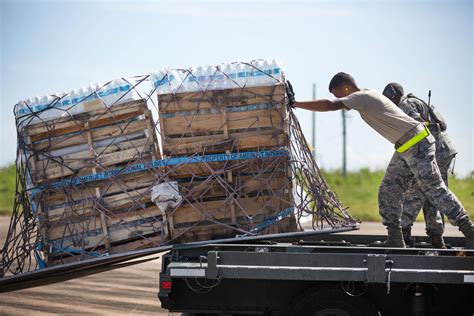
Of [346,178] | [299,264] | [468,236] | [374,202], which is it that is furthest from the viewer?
[346,178]

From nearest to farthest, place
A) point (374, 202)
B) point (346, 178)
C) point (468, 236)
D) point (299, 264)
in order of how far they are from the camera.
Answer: point (299, 264) < point (468, 236) < point (374, 202) < point (346, 178)

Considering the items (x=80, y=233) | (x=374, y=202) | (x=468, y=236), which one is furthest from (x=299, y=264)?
(x=374, y=202)

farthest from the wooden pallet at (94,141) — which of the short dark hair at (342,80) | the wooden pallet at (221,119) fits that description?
the short dark hair at (342,80)

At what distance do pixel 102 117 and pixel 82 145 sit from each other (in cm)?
35

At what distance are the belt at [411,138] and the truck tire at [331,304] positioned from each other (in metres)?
1.58

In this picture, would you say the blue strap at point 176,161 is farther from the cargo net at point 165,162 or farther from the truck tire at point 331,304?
the truck tire at point 331,304

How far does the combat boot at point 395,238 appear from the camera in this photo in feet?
22.9

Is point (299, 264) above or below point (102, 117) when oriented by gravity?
below

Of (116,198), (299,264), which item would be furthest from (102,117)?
(299,264)

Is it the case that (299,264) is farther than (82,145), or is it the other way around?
(82,145)

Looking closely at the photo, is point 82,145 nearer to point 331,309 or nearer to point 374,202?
point 331,309

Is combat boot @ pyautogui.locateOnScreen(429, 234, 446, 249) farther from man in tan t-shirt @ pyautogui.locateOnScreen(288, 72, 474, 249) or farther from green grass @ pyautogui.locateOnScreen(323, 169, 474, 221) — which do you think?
green grass @ pyautogui.locateOnScreen(323, 169, 474, 221)

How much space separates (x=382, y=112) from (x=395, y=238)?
1.24 m

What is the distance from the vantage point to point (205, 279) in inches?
243
